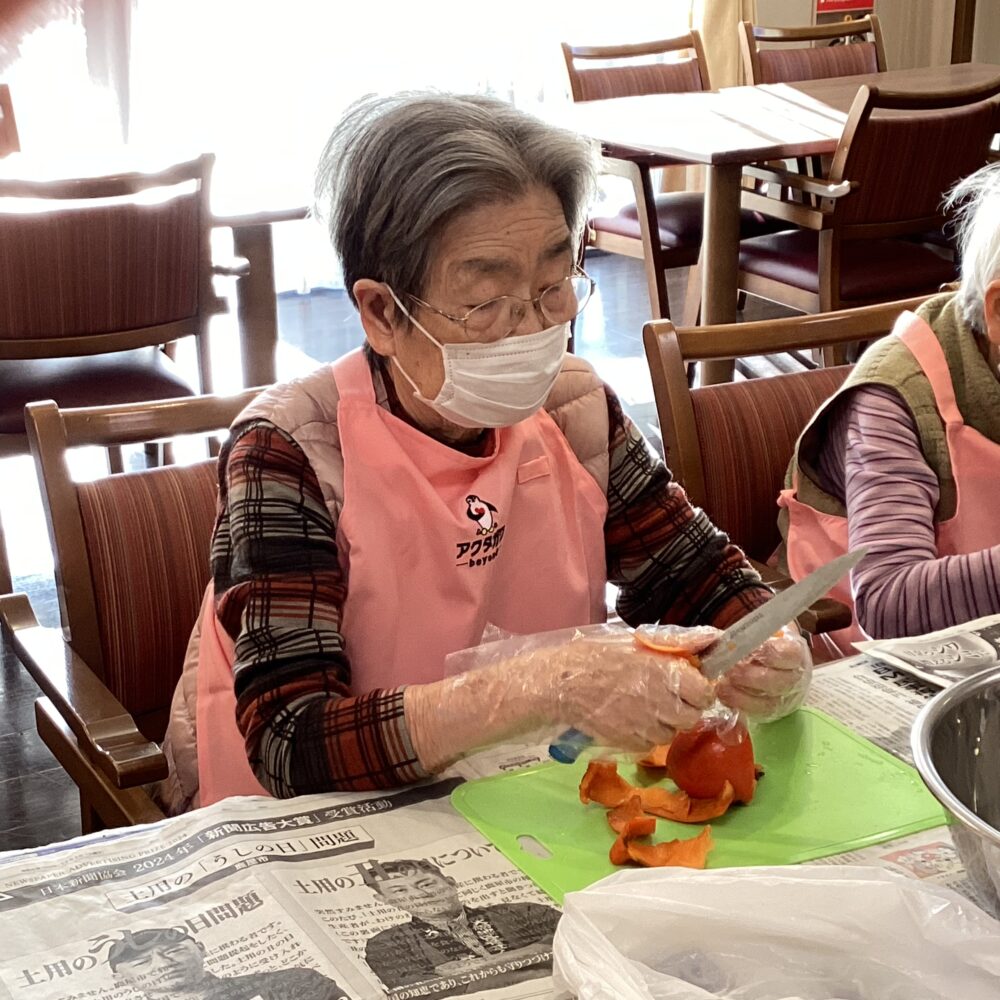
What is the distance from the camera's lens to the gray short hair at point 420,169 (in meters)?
1.27

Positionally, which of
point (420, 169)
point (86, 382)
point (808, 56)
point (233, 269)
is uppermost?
point (808, 56)

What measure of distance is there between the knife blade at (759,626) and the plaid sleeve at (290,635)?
135 millimetres

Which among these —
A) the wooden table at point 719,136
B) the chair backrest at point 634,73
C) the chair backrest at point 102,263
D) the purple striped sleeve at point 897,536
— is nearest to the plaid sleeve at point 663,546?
the purple striped sleeve at point 897,536

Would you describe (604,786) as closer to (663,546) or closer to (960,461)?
(663,546)

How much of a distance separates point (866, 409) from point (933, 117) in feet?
7.08

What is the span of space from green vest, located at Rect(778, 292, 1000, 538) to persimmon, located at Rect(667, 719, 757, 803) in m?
0.70

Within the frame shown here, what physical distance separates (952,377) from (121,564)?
3.39 feet

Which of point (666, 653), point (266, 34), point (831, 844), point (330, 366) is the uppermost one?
point (266, 34)

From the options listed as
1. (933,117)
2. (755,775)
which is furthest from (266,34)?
(755,775)

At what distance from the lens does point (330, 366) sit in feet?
→ 4.70

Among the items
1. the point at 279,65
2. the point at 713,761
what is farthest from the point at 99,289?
the point at 279,65

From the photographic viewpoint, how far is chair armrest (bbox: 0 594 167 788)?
4.29 ft

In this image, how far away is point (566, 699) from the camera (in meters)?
1.15

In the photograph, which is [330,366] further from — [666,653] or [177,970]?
[177,970]
